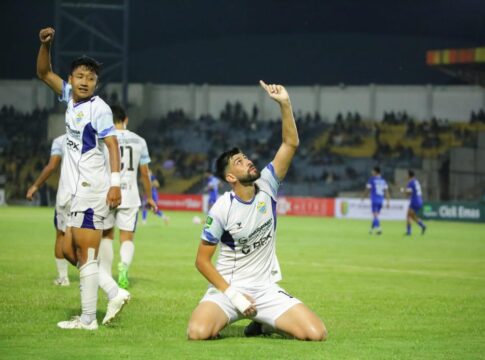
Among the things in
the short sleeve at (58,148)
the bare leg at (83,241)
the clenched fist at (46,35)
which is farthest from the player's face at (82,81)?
the short sleeve at (58,148)

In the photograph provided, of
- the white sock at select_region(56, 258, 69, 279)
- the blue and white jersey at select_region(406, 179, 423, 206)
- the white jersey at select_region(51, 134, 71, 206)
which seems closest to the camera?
the white jersey at select_region(51, 134, 71, 206)

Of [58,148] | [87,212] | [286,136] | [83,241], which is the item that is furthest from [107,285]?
[58,148]

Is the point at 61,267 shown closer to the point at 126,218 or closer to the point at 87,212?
the point at 126,218

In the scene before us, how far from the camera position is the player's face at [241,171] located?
980 centimetres

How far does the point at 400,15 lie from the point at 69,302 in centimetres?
5425

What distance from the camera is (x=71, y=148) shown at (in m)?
10.4

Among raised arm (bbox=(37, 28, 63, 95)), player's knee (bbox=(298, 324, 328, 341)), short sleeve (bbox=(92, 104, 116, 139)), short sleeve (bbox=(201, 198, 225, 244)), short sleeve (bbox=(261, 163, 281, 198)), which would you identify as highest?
raised arm (bbox=(37, 28, 63, 95))

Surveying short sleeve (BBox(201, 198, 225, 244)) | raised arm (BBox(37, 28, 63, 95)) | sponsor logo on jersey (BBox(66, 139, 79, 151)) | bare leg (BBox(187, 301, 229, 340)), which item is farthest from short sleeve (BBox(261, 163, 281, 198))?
raised arm (BBox(37, 28, 63, 95))

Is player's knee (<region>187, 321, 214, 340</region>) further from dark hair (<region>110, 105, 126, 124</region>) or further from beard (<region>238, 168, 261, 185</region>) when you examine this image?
dark hair (<region>110, 105, 126, 124</region>)

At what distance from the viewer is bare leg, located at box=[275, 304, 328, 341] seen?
9688 mm

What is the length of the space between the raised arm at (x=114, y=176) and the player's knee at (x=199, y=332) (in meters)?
1.44

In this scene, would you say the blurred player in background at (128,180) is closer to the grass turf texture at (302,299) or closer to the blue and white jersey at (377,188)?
the grass turf texture at (302,299)

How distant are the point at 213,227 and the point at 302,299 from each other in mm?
4493

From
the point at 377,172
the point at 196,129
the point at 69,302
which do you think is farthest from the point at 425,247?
the point at 196,129
